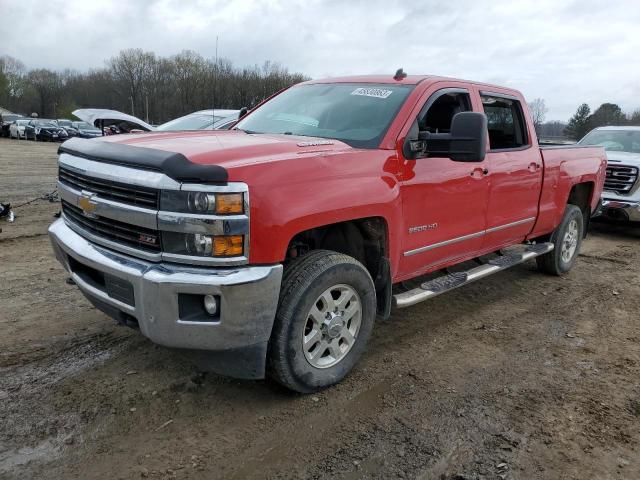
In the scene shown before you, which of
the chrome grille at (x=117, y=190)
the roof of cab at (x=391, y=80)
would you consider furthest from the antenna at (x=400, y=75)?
the chrome grille at (x=117, y=190)

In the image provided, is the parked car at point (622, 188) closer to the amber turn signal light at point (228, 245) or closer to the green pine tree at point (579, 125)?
the amber turn signal light at point (228, 245)

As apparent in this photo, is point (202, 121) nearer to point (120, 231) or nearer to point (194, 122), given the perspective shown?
point (194, 122)

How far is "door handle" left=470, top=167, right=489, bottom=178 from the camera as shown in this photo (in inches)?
170

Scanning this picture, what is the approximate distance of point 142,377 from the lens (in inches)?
138

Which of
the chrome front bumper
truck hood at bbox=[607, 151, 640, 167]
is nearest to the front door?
the chrome front bumper

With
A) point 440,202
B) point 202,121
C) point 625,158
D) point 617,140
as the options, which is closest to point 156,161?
point 440,202

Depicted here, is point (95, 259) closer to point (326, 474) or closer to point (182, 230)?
point (182, 230)

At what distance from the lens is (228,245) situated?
8.91 feet

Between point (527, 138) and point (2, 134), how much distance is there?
41800 millimetres

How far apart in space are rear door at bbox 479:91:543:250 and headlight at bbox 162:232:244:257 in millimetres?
2654

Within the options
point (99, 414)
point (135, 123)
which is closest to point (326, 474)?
point (99, 414)

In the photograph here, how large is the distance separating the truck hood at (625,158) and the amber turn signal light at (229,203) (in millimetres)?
8461

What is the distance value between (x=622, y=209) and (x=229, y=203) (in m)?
8.26

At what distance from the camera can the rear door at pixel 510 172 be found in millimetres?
4680
